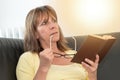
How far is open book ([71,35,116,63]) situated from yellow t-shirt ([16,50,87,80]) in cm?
22

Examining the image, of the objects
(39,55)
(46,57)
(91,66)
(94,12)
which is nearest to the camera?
(46,57)

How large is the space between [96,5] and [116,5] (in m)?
0.16

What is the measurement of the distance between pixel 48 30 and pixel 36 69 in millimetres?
236

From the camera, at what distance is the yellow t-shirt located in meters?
1.49

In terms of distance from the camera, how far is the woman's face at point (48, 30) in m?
1.52

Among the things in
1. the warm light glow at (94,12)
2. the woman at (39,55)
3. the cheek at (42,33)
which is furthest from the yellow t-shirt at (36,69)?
the warm light glow at (94,12)

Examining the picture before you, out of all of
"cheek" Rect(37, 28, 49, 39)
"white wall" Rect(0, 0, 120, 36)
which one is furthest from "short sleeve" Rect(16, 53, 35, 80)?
"white wall" Rect(0, 0, 120, 36)

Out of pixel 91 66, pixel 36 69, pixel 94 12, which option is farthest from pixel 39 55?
pixel 94 12

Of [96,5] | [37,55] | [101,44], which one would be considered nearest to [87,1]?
[96,5]

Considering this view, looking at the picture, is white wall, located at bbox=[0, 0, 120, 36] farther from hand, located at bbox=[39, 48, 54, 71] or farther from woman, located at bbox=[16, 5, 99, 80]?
hand, located at bbox=[39, 48, 54, 71]

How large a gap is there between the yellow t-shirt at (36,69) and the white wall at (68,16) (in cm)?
66

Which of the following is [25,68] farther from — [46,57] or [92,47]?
[92,47]

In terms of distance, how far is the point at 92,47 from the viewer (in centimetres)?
130

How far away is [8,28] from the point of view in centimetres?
245
